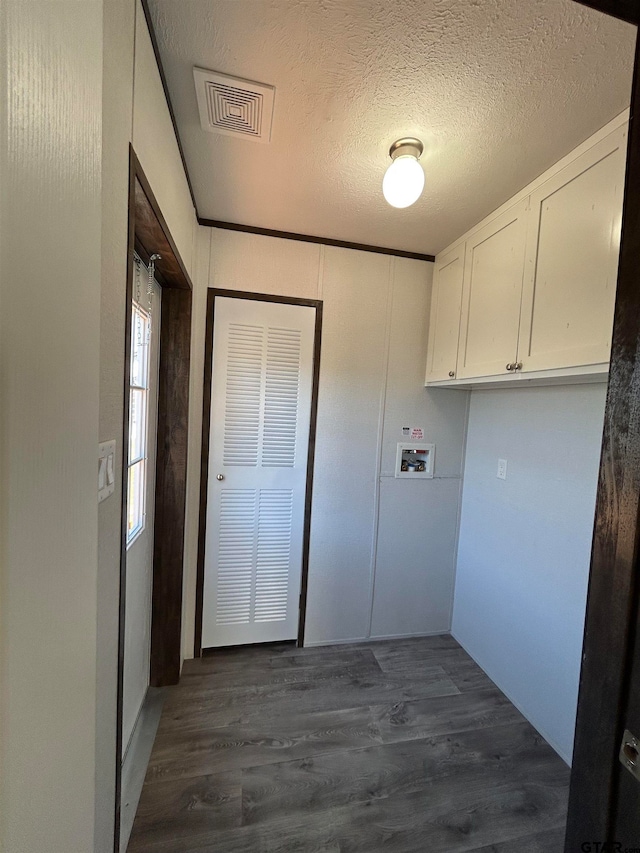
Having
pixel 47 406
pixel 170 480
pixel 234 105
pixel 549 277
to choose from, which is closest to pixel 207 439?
pixel 170 480

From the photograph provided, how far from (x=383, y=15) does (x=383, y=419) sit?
1.69m

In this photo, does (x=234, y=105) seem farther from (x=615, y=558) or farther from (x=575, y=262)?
(x=615, y=558)

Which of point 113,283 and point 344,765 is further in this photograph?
point 344,765

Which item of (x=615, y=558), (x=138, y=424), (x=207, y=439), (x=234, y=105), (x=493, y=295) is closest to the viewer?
(x=615, y=558)

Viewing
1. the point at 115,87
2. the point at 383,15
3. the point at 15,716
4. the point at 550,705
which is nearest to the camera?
the point at 15,716

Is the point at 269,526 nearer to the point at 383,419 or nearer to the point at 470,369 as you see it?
the point at 383,419

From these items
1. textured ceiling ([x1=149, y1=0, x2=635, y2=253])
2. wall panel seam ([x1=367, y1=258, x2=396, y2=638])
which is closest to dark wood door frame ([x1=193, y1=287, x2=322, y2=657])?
wall panel seam ([x1=367, y1=258, x2=396, y2=638])

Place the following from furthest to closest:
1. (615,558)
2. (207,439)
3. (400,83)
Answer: (207,439) → (400,83) → (615,558)

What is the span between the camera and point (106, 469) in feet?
2.44

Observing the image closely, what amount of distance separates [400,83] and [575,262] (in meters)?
0.84

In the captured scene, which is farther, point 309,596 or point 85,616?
point 309,596

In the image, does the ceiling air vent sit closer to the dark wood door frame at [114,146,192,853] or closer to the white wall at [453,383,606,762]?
the dark wood door frame at [114,146,192,853]

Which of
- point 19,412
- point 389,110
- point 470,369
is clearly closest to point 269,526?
point 470,369

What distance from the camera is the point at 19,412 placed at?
356 mm
